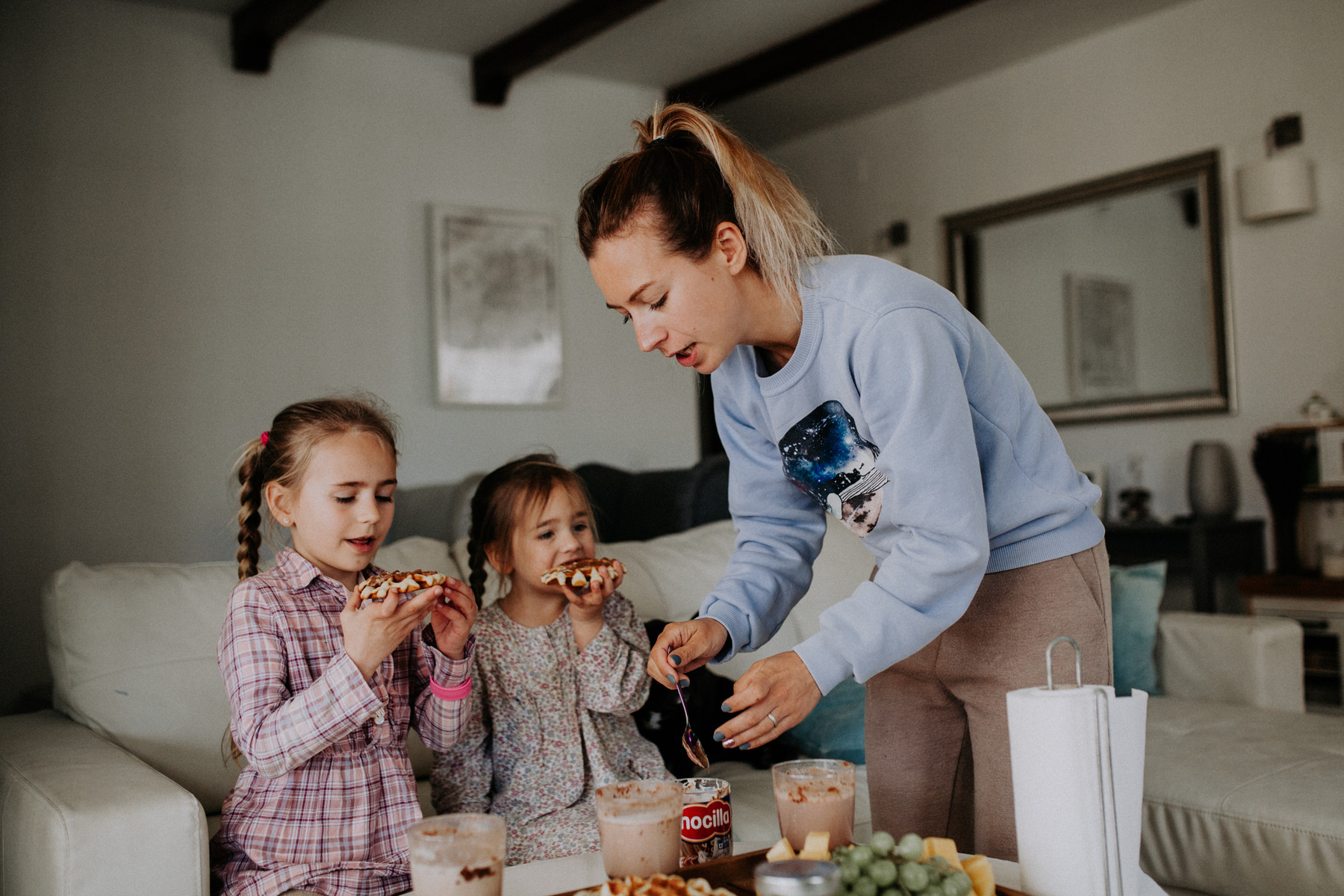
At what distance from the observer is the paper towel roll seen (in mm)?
966

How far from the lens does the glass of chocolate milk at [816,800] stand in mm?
1093

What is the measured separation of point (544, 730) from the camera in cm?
186

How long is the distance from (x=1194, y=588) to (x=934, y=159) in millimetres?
2408

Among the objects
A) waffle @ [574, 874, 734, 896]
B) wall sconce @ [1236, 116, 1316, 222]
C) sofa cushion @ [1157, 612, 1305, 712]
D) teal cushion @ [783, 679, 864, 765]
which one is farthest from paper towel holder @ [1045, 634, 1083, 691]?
wall sconce @ [1236, 116, 1316, 222]

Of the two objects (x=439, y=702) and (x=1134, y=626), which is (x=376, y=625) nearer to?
(x=439, y=702)

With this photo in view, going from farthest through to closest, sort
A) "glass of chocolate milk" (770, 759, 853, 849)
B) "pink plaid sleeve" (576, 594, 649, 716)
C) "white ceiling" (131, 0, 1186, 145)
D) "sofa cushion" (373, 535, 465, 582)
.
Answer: "white ceiling" (131, 0, 1186, 145) < "sofa cushion" (373, 535, 465, 582) < "pink plaid sleeve" (576, 594, 649, 716) < "glass of chocolate milk" (770, 759, 853, 849)

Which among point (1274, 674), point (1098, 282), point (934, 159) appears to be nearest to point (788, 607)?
point (1274, 674)

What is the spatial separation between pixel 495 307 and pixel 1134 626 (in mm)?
2905

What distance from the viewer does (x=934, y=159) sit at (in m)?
5.16

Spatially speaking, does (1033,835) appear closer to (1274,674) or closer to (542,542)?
(542,542)

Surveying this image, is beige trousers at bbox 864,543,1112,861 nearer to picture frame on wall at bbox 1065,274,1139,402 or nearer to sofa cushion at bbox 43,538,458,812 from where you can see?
sofa cushion at bbox 43,538,458,812

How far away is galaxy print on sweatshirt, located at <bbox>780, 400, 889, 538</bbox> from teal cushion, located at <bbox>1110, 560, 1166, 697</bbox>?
1.54 m

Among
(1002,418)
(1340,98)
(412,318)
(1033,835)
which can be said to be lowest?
(1033,835)

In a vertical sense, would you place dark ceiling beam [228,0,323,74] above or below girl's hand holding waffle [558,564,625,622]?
above
